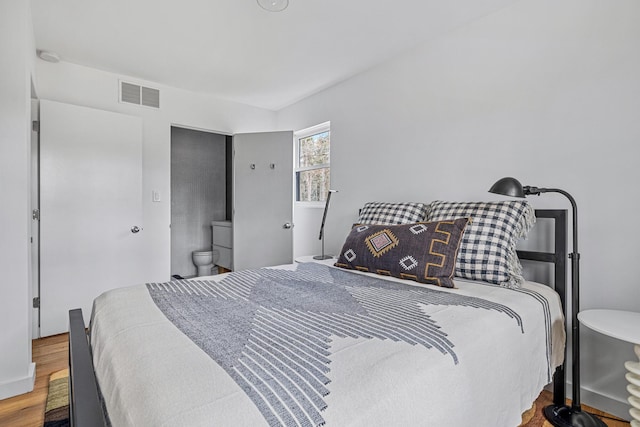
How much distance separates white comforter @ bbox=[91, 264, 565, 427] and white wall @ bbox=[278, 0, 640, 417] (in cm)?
72

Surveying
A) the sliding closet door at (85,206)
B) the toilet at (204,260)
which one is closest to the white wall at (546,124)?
the sliding closet door at (85,206)

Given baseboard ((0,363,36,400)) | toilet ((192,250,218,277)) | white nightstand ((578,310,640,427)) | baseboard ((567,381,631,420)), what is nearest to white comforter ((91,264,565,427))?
white nightstand ((578,310,640,427))

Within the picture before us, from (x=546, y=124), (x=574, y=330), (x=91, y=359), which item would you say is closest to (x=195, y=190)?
(x=91, y=359)

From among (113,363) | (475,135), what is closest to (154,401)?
(113,363)

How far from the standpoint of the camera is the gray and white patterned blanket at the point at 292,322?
68 cm

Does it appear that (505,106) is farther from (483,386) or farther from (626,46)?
(483,386)

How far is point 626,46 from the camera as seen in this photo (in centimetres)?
167

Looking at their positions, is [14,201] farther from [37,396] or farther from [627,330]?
[627,330]

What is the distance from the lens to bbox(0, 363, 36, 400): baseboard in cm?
189

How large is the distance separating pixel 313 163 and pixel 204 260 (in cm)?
213

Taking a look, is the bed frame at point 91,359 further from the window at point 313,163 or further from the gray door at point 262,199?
the gray door at point 262,199

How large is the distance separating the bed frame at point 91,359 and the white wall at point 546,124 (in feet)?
0.50

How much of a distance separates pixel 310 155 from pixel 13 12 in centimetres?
267

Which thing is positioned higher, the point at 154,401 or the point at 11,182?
the point at 11,182
